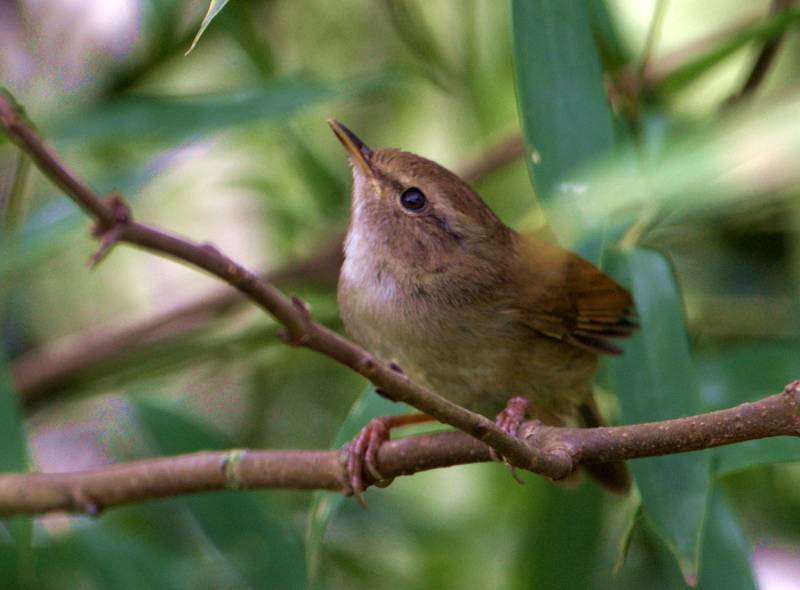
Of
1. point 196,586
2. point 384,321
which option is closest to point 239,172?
point 196,586

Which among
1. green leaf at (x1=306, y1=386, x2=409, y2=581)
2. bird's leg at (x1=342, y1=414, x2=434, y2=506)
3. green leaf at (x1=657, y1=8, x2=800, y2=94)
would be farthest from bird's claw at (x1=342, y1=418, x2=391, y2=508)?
green leaf at (x1=657, y1=8, x2=800, y2=94)

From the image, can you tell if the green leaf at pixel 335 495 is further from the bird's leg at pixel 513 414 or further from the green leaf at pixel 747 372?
the green leaf at pixel 747 372

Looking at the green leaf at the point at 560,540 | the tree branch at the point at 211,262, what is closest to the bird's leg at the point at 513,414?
the green leaf at the point at 560,540

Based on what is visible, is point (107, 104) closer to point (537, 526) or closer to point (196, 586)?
point (196, 586)

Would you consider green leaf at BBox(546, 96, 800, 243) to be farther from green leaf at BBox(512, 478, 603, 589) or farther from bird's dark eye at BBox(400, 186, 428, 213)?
green leaf at BBox(512, 478, 603, 589)

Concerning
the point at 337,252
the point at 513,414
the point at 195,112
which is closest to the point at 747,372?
the point at 513,414

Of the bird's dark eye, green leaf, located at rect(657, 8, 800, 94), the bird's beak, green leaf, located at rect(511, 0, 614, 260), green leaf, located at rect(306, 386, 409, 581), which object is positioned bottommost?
green leaf, located at rect(306, 386, 409, 581)

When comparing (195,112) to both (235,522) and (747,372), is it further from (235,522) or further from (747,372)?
(747,372)
